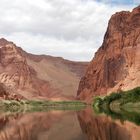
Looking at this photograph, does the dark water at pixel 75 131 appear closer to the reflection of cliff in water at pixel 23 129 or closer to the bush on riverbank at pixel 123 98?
the reflection of cliff in water at pixel 23 129

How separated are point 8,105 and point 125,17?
66.6 metres

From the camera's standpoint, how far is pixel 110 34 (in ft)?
584

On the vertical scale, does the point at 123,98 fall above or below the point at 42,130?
above

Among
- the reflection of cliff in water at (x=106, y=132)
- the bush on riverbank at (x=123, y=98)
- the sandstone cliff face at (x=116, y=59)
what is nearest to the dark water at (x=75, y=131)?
the reflection of cliff in water at (x=106, y=132)

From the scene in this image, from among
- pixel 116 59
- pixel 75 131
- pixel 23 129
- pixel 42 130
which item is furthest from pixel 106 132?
pixel 116 59

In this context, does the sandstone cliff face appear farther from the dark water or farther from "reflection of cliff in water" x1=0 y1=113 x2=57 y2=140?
the dark water

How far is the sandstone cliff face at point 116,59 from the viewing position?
152 m

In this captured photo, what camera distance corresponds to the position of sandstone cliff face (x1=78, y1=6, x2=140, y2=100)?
498 ft

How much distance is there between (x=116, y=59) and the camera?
16575 centimetres

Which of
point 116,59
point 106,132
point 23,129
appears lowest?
point 23,129

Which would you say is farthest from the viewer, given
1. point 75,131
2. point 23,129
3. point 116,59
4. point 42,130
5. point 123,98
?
point 116,59

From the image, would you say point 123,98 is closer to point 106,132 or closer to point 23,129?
point 23,129

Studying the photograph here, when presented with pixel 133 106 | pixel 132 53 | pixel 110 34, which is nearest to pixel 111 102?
pixel 133 106

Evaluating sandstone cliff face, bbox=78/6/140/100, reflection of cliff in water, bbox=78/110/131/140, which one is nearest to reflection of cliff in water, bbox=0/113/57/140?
reflection of cliff in water, bbox=78/110/131/140
